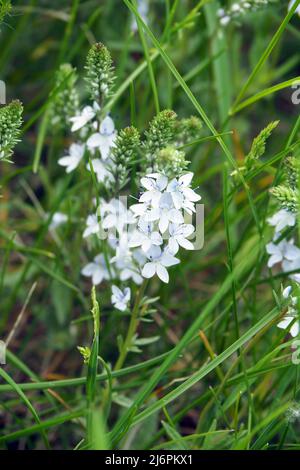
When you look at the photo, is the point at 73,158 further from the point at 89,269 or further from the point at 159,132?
the point at 159,132

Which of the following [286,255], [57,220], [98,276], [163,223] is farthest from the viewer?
[57,220]

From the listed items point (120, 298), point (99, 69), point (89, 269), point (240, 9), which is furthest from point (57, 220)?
point (240, 9)

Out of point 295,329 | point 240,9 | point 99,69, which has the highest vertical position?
point 240,9

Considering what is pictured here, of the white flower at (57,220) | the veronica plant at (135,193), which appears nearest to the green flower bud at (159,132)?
the veronica plant at (135,193)

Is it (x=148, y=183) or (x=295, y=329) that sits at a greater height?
(x=148, y=183)
